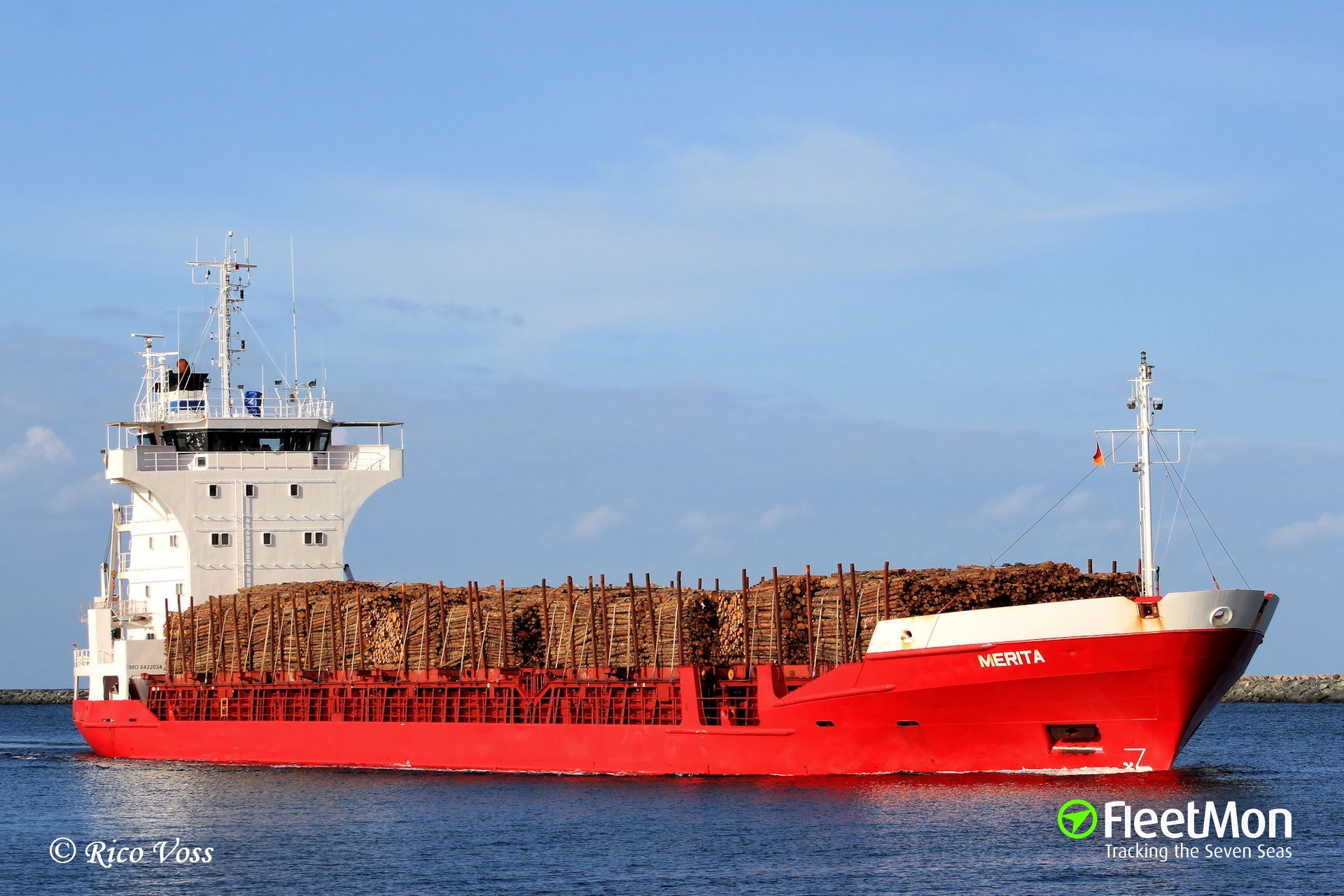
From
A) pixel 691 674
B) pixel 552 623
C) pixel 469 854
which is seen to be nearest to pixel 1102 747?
pixel 691 674

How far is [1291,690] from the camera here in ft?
365

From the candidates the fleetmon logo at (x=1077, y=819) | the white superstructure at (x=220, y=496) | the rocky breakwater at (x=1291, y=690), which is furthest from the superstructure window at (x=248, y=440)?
the rocky breakwater at (x=1291, y=690)

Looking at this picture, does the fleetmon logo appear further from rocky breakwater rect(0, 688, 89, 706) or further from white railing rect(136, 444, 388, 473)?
rocky breakwater rect(0, 688, 89, 706)

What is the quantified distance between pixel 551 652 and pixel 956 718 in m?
10.8

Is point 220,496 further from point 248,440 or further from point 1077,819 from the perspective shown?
point 1077,819

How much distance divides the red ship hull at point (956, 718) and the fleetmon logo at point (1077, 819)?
195 cm

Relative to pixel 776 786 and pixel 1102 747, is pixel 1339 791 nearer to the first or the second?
pixel 1102 747

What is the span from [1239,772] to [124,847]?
23.1 m

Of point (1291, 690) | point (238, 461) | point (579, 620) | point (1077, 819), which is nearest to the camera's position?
point (1077, 819)

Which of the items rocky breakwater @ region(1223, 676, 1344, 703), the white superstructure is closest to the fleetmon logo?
the white superstructure

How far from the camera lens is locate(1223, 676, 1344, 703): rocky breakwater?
108625 mm

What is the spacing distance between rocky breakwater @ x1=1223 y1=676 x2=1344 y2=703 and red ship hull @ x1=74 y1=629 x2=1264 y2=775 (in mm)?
84978

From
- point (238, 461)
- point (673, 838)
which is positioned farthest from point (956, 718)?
point (238, 461)

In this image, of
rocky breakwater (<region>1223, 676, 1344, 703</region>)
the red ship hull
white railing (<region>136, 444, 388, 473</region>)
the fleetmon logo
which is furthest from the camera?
rocky breakwater (<region>1223, 676, 1344, 703</region>)
